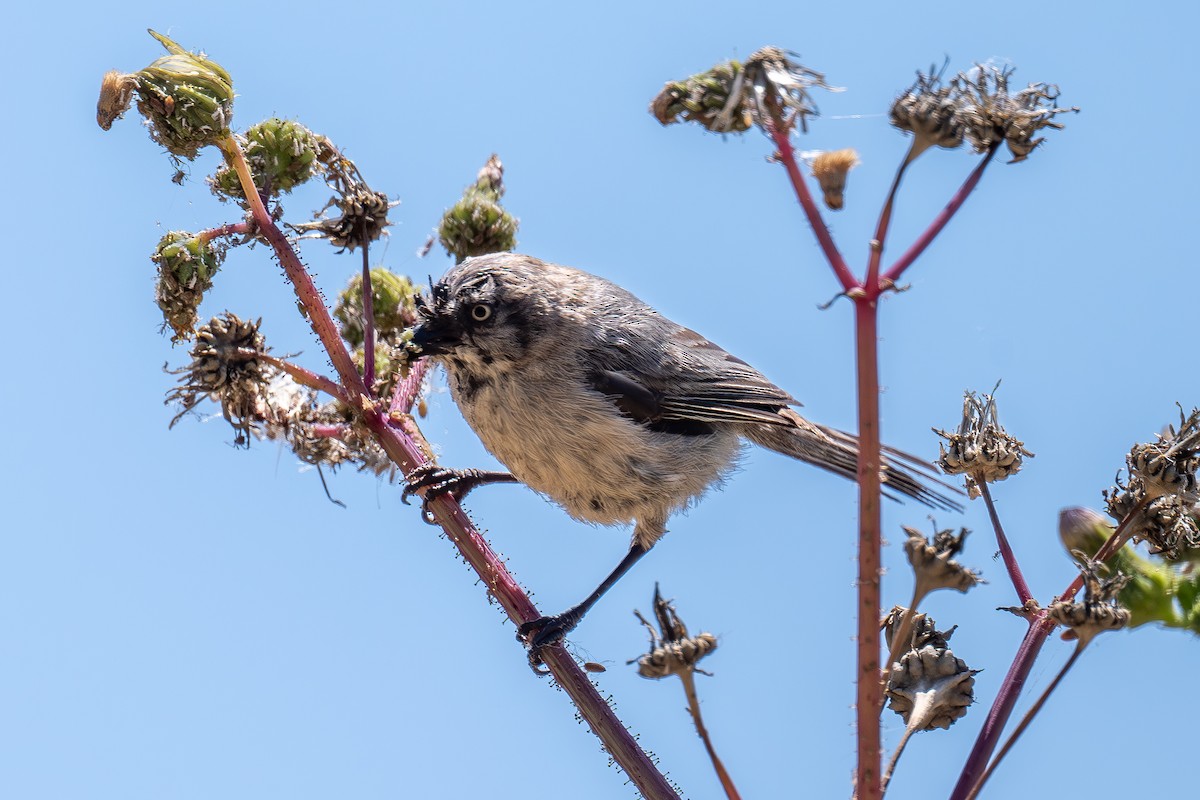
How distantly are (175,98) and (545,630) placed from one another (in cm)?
231

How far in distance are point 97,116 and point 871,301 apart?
2.18m

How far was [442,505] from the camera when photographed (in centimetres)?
356

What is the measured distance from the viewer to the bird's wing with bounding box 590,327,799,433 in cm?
557

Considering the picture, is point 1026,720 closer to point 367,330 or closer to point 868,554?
point 868,554

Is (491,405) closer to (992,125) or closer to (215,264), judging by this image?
(215,264)

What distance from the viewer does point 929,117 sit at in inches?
88.7

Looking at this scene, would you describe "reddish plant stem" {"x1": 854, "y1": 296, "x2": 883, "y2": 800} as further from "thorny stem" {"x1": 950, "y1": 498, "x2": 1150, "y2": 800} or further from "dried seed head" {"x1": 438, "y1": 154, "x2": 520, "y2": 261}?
"dried seed head" {"x1": 438, "y1": 154, "x2": 520, "y2": 261}

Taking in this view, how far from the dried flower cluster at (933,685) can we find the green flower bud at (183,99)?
7.16 feet

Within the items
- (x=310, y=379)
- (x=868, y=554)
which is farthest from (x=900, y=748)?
(x=310, y=379)

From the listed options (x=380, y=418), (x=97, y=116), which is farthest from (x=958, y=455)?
(x=97, y=116)

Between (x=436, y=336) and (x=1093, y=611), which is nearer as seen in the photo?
(x=1093, y=611)

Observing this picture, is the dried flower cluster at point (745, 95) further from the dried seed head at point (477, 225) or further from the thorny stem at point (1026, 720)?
the dried seed head at point (477, 225)

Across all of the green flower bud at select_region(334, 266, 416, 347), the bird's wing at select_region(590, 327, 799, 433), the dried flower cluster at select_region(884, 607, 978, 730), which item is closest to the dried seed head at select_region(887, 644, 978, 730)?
the dried flower cluster at select_region(884, 607, 978, 730)

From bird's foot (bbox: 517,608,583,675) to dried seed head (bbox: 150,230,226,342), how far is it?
125cm
